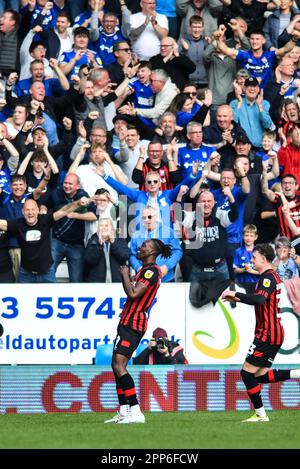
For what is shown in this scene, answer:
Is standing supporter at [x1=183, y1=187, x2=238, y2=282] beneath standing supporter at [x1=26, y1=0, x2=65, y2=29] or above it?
beneath

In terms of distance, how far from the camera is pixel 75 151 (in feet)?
64.8

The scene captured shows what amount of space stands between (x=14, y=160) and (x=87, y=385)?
447 centimetres

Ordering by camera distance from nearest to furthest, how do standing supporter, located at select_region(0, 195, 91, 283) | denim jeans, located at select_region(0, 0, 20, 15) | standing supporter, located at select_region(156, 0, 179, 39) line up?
1. standing supporter, located at select_region(0, 195, 91, 283)
2. denim jeans, located at select_region(0, 0, 20, 15)
3. standing supporter, located at select_region(156, 0, 179, 39)

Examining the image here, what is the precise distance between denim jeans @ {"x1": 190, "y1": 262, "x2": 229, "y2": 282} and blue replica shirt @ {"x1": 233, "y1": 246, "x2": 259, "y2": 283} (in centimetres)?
23

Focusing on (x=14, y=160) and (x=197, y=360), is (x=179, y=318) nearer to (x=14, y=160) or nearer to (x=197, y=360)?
(x=197, y=360)

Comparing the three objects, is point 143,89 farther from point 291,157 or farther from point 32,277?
point 32,277

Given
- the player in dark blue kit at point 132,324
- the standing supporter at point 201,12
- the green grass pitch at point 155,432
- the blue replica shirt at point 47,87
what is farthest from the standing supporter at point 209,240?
the standing supporter at point 201,12

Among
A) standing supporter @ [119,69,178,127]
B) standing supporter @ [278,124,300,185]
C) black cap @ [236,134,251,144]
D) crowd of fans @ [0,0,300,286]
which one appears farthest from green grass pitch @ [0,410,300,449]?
standing supporter @ [119,69,178,127]

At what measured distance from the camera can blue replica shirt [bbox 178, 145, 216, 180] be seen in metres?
19.5

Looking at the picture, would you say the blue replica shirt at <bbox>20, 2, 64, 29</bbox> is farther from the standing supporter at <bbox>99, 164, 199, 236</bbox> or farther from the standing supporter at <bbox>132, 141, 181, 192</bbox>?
the standing supporter at <bbox>99, 164, 199, 236</bbox>

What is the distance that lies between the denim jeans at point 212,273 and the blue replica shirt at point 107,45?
16.2ft

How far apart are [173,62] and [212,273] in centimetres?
459

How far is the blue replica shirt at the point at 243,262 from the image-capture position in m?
18.5
